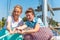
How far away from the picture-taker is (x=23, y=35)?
3518mm

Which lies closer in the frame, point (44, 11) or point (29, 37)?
point (29, 37)

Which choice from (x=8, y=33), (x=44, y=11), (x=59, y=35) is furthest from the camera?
(x=59, y=35)

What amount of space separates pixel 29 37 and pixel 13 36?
10.1 inches

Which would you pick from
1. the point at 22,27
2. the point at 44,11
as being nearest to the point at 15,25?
the point at 22,27

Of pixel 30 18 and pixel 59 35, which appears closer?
pixel 30 18

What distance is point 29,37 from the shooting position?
11.5ft

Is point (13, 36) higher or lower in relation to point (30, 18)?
lower

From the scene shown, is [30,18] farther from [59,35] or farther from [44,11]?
[59,35]

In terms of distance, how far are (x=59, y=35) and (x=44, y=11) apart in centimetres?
68

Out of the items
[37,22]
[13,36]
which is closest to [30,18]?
[37,22]

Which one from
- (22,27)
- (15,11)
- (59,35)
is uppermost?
(15,11)

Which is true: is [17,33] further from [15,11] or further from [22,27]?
[15,11]

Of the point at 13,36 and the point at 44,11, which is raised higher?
the point at 44,11

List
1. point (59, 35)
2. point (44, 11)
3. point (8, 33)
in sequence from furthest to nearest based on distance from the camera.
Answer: point (59, 35)
point (44, 11)
point (8, 33)
